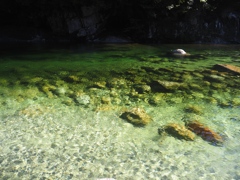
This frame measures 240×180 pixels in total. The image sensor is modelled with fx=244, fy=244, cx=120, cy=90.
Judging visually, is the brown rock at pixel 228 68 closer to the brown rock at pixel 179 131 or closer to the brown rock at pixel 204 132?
the brown rock at pixel 204 132

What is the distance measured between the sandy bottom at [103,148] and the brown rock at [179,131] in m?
0.19

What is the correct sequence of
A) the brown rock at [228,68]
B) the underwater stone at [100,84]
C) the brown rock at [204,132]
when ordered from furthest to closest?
the brown rock at [228,68] < the underwater stone at [100,84] < the brown rock at [204,132]

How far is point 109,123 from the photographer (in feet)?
20.6

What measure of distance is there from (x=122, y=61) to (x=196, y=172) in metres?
10.1

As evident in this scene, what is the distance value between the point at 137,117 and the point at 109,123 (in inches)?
31.5

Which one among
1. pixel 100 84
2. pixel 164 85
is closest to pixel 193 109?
pixel 164 85

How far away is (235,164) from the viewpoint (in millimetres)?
4660

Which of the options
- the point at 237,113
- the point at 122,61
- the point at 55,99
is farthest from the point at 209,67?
the point at 55,99

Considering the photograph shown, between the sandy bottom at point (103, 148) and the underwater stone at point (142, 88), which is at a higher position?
the underwater stone at point (142, 88)

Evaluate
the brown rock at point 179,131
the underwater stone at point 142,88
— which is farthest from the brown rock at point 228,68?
the brown rock at point 179,131

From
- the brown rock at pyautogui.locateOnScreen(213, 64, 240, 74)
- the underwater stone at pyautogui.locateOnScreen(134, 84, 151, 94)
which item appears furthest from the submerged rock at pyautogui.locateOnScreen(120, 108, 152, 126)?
the brown rock at pyautogui.locateOnScreen(213, 64, 240, 74)

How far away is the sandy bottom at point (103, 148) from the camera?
14.4ft

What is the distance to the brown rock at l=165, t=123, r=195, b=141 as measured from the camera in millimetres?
5637

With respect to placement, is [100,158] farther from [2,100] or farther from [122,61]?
[122,61]
